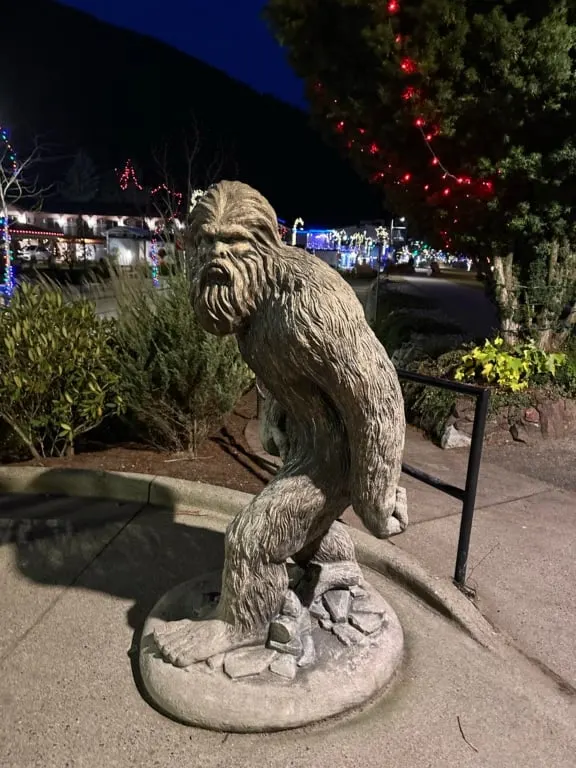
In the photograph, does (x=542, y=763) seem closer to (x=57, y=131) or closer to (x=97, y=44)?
(x=57, y=131)

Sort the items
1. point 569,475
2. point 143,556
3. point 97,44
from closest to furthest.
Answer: point 143,556 → point 569,475 → point 97,44

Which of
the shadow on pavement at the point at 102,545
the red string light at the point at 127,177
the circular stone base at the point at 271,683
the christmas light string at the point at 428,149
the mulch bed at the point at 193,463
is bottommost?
the shadow on pavement at the point at 102,545

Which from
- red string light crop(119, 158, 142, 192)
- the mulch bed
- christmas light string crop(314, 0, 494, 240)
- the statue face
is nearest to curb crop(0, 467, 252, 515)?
the mulch bed

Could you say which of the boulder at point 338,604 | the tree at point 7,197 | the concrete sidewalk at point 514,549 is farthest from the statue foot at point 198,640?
the tree at point 7,197

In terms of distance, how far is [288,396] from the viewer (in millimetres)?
2049

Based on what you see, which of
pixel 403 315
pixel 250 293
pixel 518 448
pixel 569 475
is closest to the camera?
pixel 250 293

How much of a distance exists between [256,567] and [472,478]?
1377mm

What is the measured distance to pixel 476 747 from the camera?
2.04 m

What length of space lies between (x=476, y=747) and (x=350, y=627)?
1.98 feet

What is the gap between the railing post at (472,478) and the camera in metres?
2.85

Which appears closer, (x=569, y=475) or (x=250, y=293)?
(x=250, y=293)

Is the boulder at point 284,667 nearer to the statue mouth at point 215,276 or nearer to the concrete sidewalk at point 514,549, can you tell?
the concrete sidewalk at point 514,549

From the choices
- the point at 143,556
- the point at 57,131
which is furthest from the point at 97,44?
the point at 143,556

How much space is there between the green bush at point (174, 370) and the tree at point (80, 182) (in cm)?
6032
